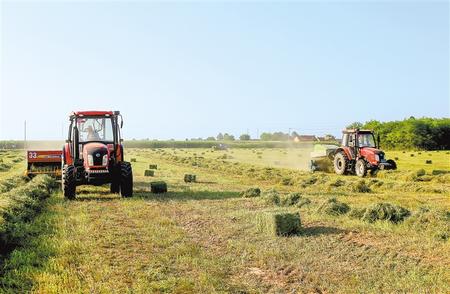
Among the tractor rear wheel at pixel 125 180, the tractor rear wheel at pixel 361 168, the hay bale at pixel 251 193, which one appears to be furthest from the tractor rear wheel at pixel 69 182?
the tractor rear wheel at pixel 361 168

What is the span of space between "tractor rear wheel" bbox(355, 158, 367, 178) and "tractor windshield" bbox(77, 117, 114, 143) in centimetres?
1202

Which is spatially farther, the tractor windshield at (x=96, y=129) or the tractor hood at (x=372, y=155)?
the tractor hood at (x=372, y=155)

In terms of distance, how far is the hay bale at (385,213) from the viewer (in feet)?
34.7

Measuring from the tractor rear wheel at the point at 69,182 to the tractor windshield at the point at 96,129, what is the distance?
126 centimetres

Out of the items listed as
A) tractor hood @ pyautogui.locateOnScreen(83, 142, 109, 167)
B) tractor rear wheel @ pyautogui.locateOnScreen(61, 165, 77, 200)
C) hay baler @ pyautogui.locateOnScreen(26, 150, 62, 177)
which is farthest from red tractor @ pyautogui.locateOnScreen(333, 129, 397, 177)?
tractor rear wheel @ pyautogui.locateOnScreen(61, 165, 77, 200)

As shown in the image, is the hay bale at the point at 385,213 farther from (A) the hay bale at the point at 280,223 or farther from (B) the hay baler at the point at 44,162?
(B) the hay baler at the point at 44,162

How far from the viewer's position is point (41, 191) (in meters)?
15.4

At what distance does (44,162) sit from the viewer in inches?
755

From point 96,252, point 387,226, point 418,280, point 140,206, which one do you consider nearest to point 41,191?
point 140,206

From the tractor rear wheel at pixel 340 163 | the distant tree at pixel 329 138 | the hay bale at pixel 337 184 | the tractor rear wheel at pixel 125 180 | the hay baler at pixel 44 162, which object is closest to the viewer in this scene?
the tractor rear wheel at pixel 125 180

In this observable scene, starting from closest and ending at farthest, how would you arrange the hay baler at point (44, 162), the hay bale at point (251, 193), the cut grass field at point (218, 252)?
the cut grass field at point (218, 252) → the hay bale at point (251, 193) → the hay baler at point (44, 162)

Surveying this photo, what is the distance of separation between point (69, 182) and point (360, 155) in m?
13.9

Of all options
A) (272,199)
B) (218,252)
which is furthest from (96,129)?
(218,252)

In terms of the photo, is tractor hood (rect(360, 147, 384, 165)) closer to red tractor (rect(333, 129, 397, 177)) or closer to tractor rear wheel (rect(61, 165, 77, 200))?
red tractor (rect(333, 129, 397, 177))
